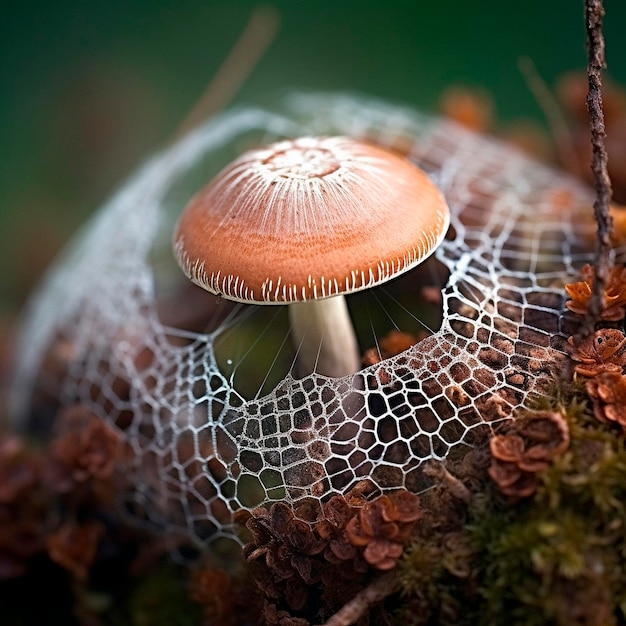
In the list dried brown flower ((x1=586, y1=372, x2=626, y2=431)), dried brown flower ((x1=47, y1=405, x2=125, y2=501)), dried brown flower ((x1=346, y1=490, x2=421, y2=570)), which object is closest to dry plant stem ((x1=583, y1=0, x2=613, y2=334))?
dried brown flower ((x1=586, y1=372, x2=626, y2=431))

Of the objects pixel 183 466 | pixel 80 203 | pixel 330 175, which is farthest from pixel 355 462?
pixel 80 203

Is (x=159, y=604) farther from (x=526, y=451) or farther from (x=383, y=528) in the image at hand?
(x=526, y=451)

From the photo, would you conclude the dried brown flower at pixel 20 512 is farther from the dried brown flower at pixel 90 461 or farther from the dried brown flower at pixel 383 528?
the dried brown flower at pixel 383 528

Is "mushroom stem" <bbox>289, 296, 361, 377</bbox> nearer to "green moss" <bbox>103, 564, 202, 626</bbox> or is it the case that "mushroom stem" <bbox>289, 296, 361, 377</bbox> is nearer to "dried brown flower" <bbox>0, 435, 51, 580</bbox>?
"green moss" <bbox>103, 564, 202, 626</bbox>

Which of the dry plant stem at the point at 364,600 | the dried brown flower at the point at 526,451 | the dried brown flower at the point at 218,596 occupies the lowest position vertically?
the dried brown flower at the point at 218,596

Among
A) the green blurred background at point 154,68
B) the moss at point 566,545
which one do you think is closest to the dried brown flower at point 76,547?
the moss at point 566,545

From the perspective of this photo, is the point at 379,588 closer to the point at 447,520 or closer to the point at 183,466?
the point at 447,520

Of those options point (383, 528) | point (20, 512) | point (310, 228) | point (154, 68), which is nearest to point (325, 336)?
point (310, 228)
